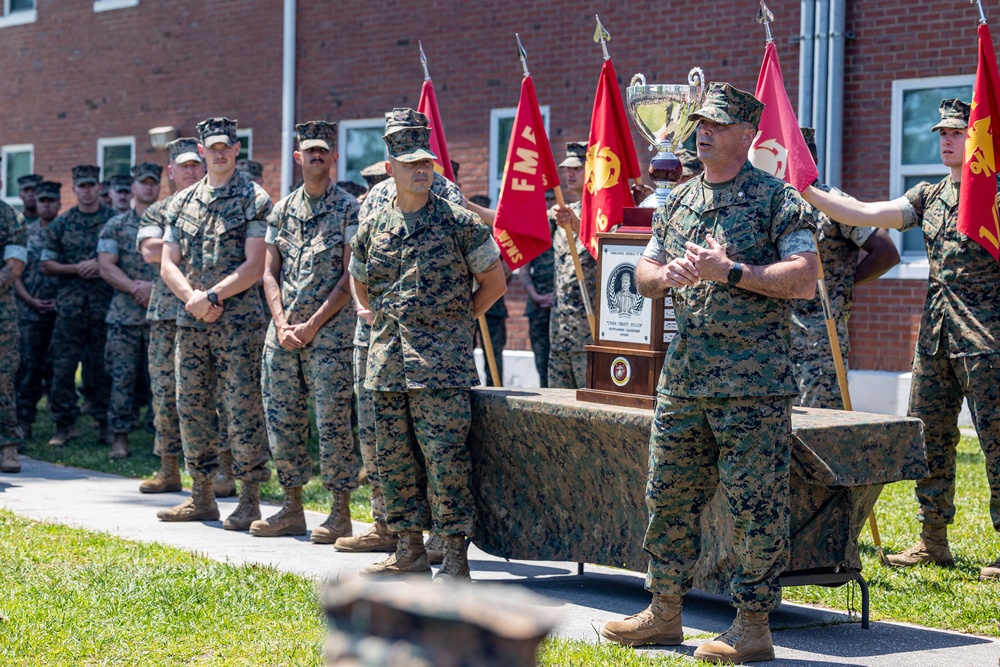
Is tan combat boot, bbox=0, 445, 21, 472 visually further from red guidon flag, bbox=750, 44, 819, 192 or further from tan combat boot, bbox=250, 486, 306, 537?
red guidon flag, bbox=750, 44, 819, 192

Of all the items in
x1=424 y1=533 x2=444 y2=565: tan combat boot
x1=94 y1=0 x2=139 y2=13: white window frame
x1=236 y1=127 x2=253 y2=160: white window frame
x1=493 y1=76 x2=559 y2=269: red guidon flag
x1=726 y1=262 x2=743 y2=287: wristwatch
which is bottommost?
x1=424 y1=533 x2=444 y2=565: tan combat boot

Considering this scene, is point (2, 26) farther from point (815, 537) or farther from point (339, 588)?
point (339, 588)

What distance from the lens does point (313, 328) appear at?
714cm

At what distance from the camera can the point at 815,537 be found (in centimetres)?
543

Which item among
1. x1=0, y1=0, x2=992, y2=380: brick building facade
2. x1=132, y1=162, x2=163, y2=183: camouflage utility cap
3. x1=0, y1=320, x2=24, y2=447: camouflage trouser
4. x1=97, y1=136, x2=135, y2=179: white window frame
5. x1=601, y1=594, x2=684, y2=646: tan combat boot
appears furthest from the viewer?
x1=97, y1=136, x2=135, y2=179: white window frame

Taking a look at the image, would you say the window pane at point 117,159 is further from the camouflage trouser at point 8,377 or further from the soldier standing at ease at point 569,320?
the soldier standing at ease at point 569,320

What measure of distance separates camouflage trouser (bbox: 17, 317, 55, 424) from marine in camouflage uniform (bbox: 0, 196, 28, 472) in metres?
1.92

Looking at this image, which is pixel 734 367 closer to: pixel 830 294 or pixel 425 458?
pixel 425 458

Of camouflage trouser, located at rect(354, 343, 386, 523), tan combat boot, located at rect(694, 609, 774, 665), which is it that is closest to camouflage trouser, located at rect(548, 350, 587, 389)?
camouflage trouser, located at rect(354, 343, 386, 523)

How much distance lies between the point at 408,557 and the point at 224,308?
2209mm

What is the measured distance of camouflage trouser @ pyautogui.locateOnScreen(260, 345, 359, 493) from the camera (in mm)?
7203

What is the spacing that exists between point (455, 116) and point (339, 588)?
1461cm

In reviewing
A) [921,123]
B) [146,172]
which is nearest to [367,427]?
[146,172]

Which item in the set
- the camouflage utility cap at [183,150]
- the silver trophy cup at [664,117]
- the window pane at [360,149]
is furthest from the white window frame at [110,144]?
the silver trophy cup at [664,117]
